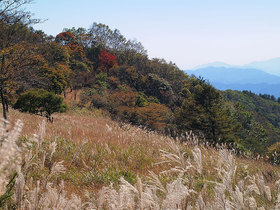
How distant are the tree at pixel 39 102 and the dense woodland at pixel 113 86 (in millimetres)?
63

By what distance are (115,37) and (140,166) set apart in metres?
50.8

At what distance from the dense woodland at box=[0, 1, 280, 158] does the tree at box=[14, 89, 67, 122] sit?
0.06 metres

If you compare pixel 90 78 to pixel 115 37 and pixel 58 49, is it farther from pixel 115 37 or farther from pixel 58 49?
pixel 115 37

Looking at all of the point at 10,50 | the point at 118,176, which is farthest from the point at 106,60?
the point at 118,176

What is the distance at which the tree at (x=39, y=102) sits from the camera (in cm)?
1518

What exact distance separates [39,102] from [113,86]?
21.3 meters

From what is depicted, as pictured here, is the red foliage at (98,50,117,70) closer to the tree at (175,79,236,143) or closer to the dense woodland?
the dense woodland

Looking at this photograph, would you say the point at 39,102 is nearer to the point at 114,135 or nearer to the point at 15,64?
the point at 15,64

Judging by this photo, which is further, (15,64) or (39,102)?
(39,102)

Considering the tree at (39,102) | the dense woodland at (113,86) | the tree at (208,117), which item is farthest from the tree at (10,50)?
the tree at (208,117)

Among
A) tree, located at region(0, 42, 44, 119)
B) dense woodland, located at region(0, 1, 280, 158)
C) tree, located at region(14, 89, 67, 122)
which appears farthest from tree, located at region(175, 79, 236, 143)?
tree, located at region(0, 42, 44, 119)

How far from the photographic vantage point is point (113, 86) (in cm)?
3634

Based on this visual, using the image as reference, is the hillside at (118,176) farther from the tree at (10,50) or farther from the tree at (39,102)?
the tree at (39,102)

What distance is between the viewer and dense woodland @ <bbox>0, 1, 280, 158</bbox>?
32.9 ft
